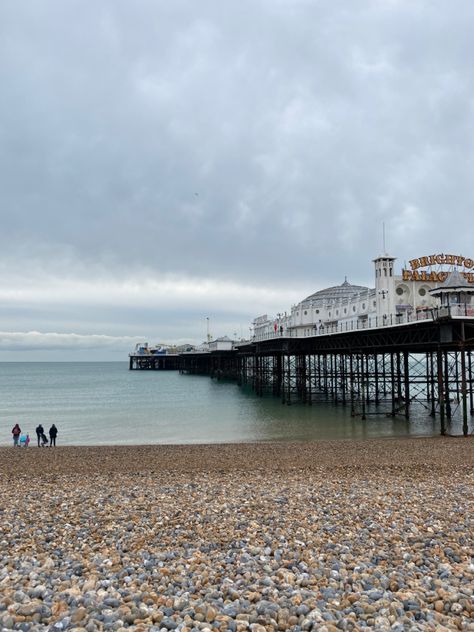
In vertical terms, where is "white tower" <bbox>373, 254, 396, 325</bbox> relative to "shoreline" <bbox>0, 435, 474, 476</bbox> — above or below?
above

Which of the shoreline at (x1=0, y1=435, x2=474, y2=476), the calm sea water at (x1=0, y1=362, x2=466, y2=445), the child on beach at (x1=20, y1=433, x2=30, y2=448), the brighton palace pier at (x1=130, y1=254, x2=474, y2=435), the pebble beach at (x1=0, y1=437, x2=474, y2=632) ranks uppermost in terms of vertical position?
the brighton palace pier at (x1=130, y1=254, x2=474, y2=435)

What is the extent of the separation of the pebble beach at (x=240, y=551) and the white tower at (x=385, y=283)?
24.9 m

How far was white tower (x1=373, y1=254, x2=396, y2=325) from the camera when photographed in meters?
38.0

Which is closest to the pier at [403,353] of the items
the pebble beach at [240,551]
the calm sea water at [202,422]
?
the calm sea water at [202,422]

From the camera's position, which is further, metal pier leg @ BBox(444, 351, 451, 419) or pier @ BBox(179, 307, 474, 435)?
metal pier leg @ BBox(444, 351, 451, 419)

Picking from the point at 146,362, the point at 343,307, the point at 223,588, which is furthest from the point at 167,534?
the point at 146,362

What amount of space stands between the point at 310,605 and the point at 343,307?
4294 cm

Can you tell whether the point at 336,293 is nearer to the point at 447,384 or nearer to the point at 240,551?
the point at 447,384

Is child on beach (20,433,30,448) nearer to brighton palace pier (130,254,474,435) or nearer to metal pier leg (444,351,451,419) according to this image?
brighton palace pier (130,254,474,435)

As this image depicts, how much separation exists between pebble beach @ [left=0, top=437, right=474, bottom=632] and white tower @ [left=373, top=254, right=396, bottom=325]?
2492cm

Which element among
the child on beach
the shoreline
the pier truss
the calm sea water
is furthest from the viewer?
the calm sea water

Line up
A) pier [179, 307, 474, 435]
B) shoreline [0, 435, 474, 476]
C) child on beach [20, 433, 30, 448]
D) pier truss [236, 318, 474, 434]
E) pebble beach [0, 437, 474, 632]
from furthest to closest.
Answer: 1. pier truss [236, 318, 474, 434]
2. pier [179, 307, 474, 435]
3. child on beach [20, 433, 30, 448]
4. shoreline [0, 435, 474, 476]
5. pebble beach [0, 437, 474, 632]

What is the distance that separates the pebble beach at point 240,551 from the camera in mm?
5629

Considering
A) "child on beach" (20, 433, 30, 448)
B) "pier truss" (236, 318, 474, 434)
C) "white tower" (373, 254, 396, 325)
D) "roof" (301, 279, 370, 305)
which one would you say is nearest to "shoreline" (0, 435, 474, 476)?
"child on beach" (20, 433, 30, 448)
